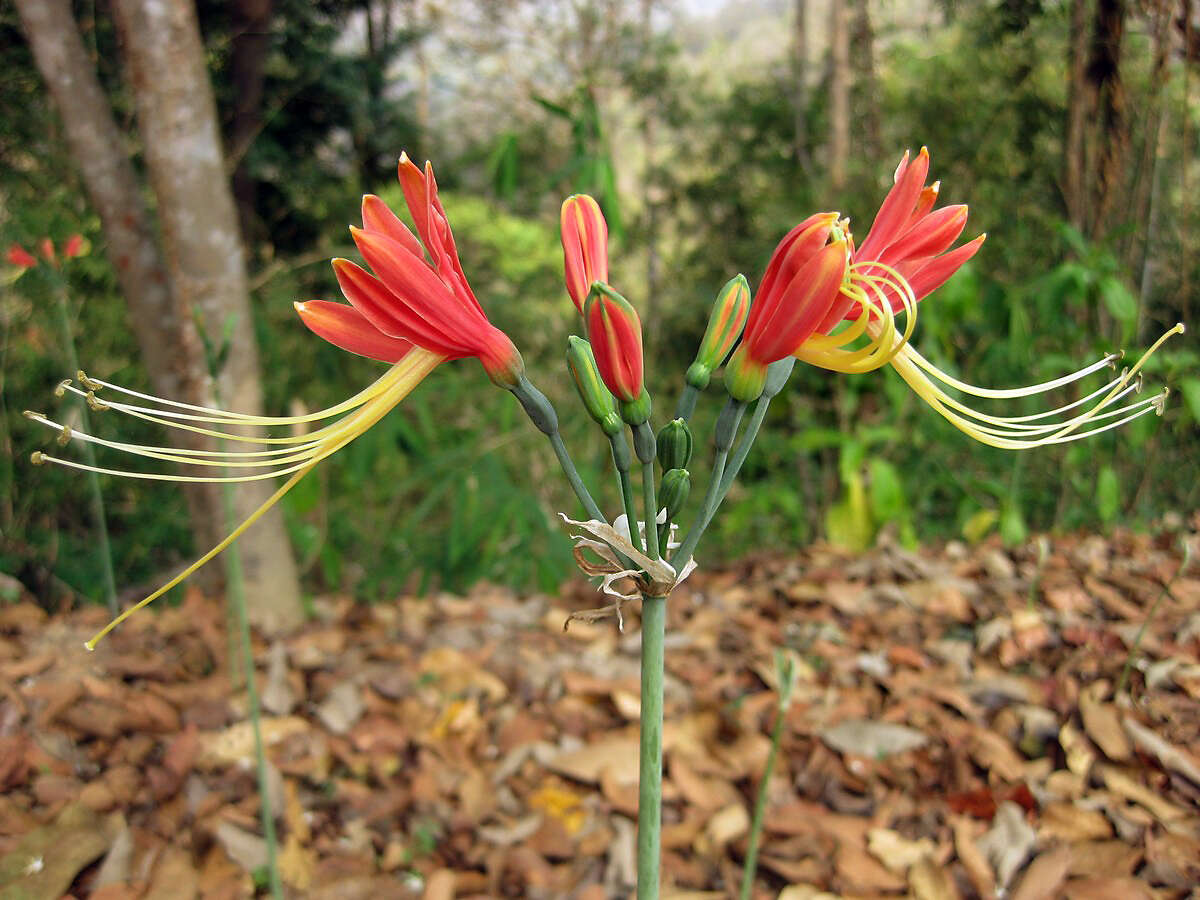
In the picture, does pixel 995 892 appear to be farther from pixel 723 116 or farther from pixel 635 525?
pixel 723 116

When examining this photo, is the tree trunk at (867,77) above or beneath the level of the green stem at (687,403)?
above

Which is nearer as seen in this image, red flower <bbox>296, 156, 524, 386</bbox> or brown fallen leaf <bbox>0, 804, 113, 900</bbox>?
red flower <bbox>296, 156, 524, 386</bbox>

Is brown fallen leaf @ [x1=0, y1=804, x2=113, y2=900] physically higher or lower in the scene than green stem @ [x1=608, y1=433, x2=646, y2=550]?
lower

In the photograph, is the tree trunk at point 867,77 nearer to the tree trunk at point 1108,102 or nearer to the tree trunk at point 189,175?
the tree trunk at point 1108,102

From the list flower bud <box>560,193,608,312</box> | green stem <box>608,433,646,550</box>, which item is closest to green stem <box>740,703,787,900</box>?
green stem <box>608,433,646,550</box>

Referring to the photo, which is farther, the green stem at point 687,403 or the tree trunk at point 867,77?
the tree trunk at point 867,77

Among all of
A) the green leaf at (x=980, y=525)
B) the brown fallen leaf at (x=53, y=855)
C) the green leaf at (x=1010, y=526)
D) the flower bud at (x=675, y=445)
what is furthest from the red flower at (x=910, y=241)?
A: the green leaf at (x=980, y=525)

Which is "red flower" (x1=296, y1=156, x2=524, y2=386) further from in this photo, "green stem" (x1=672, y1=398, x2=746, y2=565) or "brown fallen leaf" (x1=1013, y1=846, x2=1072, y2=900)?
"brown fallen leaf" (x1=1013, y1=846, x2=1072, y2=900)
